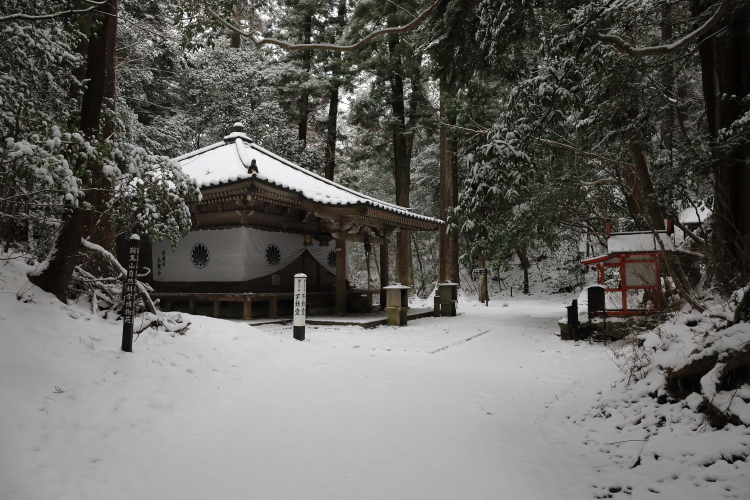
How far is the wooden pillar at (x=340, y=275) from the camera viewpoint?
1197 centimetres

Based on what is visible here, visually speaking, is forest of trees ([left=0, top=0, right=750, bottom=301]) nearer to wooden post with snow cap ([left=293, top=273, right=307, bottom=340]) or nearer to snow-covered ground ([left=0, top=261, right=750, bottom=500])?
snow-covered ground ([left=0, top=261, right=750, bottom=500])

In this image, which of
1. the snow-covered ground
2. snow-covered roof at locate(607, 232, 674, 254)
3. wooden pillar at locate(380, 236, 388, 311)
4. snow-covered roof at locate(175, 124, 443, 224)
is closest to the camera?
the snow-covered ground

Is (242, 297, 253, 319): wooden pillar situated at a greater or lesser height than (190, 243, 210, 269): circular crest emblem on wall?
lesser

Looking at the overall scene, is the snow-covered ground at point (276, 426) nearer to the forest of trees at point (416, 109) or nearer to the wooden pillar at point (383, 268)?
the forest of trees at point (416, 109)

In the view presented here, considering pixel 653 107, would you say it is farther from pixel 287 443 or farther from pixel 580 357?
pixel 287 443

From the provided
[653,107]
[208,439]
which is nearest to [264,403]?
[208,439]

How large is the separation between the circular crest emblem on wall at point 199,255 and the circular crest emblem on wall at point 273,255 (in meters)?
1.51

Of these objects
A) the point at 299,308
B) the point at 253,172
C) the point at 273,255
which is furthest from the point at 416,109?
the point at 299,308

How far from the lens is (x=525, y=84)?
501 cm

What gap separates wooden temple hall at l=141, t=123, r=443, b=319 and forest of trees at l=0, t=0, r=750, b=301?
67.4 inches

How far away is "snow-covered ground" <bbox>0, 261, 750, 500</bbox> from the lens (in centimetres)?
281

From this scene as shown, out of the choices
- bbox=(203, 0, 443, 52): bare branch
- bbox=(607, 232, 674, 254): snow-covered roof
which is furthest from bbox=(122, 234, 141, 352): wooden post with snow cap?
bbox=(607, 232, 674, 254): snow-covered roof

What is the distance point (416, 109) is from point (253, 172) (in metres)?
9.79

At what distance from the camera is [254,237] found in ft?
36.4
